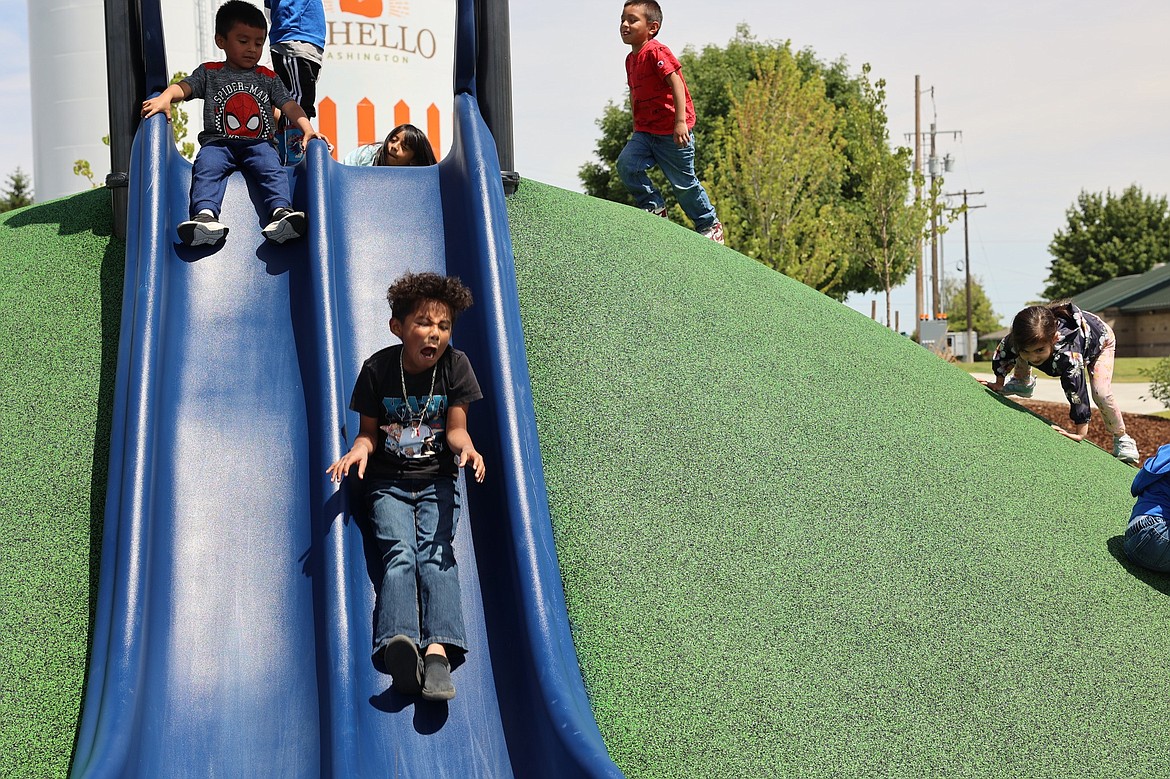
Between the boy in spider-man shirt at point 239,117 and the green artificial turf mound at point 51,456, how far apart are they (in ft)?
2.81

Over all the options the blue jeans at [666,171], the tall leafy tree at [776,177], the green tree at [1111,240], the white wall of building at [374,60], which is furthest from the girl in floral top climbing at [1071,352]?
the green tree at [1111,240]

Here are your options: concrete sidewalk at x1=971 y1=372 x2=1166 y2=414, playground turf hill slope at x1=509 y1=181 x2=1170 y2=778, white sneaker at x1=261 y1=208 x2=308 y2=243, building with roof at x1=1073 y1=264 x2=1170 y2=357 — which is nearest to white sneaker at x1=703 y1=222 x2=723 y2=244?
playground turf hill slope at x1=509 y1=181 x2=1170 y2=778

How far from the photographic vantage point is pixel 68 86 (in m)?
19.0

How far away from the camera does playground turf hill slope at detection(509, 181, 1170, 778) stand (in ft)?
13.4

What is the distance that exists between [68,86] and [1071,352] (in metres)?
18.5

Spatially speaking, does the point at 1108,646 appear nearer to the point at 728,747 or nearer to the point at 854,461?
the point at 854,461

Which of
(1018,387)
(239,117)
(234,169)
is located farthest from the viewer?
(1018,387)

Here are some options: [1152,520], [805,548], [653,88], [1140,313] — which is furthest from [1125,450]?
[1140,313]

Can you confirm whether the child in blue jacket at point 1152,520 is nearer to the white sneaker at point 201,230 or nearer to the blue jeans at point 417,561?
the blue jeans at point 417,561

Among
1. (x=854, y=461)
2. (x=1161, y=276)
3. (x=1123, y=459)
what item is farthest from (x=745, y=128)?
(x=1161, y=276)

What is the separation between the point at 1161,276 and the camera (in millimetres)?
55031

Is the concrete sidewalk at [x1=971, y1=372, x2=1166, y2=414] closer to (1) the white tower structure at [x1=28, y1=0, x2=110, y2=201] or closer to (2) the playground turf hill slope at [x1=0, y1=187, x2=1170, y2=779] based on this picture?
(2) the playground turf hill slope at [x1=0, y1=187, x2=1170, y2=779]

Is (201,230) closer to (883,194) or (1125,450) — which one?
(1125,450)

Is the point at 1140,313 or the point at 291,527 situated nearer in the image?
the point at 291,527
